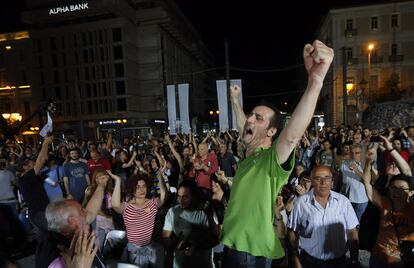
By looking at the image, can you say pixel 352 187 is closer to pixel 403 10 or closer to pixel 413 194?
pixel 413 194

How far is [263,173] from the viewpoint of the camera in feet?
6.08

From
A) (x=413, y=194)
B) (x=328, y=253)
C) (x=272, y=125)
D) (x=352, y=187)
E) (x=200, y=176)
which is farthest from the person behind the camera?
(x=200, y=176)

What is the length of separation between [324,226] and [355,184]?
2.49 m

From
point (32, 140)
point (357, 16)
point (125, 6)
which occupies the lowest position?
point (32, 140)

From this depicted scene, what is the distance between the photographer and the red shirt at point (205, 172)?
604 centimetres

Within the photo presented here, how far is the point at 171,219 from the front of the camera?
3.83 meters

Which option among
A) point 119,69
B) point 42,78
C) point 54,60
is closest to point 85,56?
point 54,60

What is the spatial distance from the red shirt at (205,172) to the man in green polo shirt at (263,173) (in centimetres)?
382

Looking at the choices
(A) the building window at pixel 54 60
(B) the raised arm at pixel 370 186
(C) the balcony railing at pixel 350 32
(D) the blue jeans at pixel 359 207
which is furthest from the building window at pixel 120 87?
(B) the raised arm at pixel 370 186

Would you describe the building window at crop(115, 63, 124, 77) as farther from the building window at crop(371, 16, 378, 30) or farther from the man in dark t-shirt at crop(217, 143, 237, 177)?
the man in dark t-shirt at crop(217, 143, 237, 177)

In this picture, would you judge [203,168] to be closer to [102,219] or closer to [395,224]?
[102,219]

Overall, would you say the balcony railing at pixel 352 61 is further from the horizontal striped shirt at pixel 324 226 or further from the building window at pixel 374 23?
the horizontal striped shirt at pixel 324 226

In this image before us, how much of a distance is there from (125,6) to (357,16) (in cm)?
3435

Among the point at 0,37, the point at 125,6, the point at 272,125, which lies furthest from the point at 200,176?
the point at 0,37
